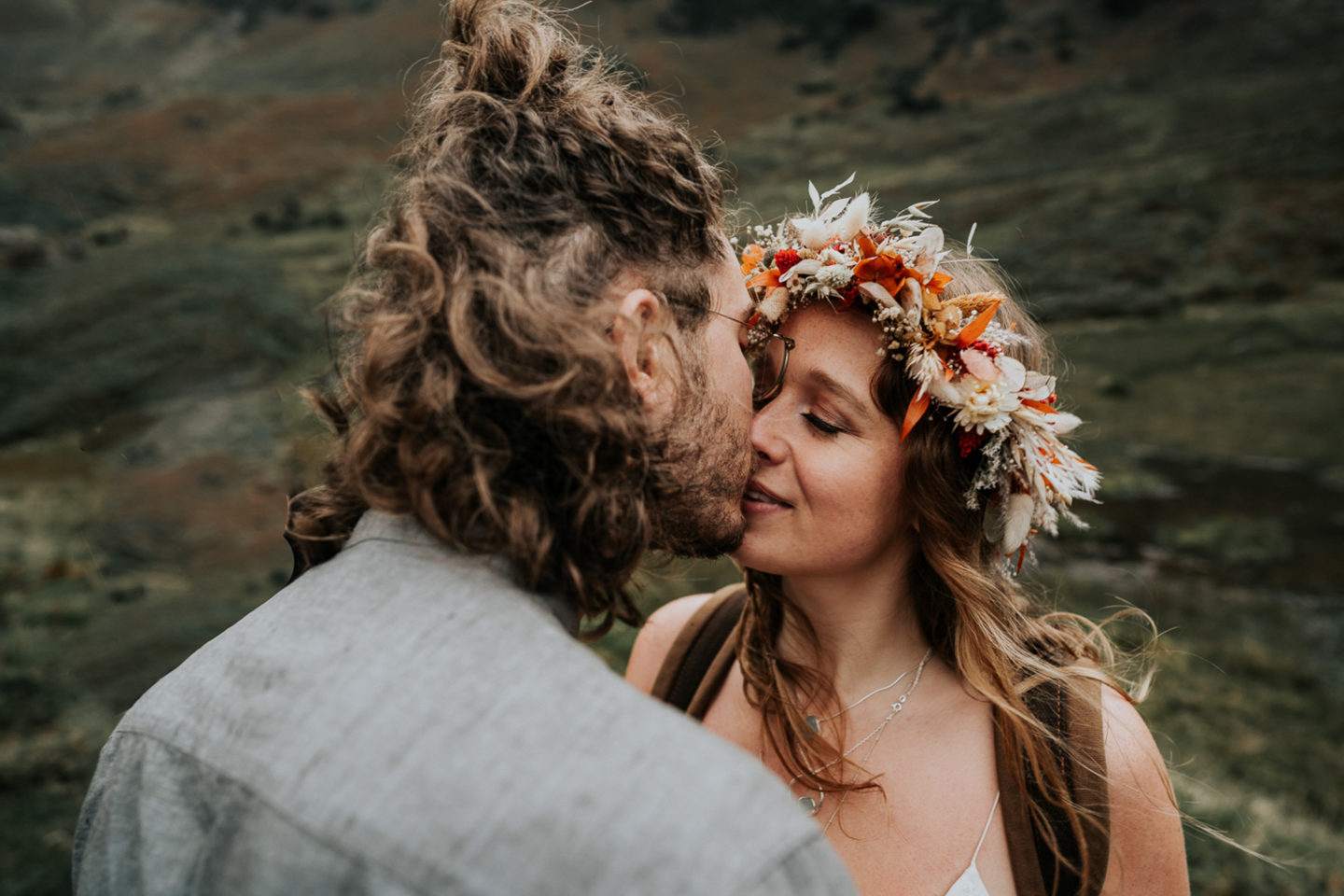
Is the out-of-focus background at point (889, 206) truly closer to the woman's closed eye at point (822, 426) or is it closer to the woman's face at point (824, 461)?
the woman's face at point (824, 461)

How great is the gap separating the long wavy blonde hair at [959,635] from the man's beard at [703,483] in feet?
1.87

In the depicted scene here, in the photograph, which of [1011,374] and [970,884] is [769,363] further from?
[970,884]

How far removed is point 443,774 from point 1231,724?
759cm

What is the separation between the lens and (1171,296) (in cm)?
1861

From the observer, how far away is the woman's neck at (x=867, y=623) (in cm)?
277

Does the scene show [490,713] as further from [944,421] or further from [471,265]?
[944,421]

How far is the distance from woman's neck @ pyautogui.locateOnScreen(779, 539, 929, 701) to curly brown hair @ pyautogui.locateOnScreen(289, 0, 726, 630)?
3.45 ft

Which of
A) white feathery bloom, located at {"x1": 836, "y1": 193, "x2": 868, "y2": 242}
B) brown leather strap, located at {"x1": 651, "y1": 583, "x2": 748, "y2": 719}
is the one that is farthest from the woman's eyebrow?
brown leather strap, located at {"x1": 651, "y1": 583, "x2": 748, "y2": 719}

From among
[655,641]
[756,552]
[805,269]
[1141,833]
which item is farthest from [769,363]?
[1141,833]

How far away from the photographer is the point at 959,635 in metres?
2.63

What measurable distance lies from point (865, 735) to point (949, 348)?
3.91 ft

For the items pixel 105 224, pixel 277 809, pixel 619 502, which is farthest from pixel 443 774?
pixel 105 224

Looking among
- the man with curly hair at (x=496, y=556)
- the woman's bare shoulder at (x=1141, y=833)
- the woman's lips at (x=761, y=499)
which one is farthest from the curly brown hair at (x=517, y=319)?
the woman's bare shoulder at (x=1141, y=833)

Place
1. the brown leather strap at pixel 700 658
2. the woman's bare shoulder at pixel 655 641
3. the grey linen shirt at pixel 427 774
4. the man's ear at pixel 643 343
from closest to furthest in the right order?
1. the grey linen shirt at pixel 427 774
2. the man's ear at pixel 643 343
3. the brown leather strap at pixel 700 658
4. the woman's bare shoulder at pixel 655 641
